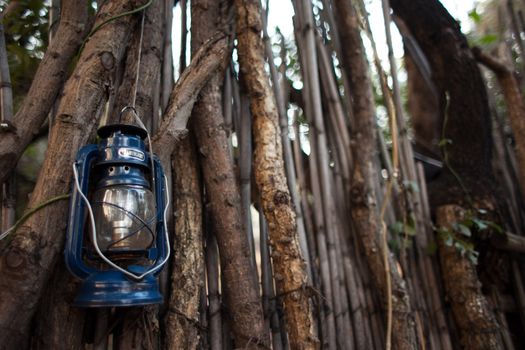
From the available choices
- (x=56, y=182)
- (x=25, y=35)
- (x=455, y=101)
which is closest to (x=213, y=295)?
(x=56, y=182)

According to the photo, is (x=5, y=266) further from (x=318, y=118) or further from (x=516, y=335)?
(x=516, y=335)

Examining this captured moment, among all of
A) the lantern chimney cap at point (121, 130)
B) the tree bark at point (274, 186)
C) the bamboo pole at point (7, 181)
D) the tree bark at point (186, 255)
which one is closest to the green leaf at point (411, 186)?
the tree bark at point (274, 186)

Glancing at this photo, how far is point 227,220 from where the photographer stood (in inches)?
48.2

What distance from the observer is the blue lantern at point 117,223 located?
2.70 feet

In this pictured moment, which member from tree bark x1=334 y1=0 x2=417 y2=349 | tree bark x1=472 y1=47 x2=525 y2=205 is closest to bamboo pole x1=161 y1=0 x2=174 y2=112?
tree bark x1=334 y1=0 x2=417 y2=349

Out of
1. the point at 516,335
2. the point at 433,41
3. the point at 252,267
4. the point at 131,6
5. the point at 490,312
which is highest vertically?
the point at 433,41

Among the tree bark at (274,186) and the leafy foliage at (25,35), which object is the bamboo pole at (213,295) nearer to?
the tree bark at (274,186)

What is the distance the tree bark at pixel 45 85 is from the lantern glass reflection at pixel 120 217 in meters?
0.36

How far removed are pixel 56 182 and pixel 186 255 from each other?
419 mm

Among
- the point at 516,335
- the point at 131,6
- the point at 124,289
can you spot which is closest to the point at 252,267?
the point at 124,289

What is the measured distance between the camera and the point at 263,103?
138cm

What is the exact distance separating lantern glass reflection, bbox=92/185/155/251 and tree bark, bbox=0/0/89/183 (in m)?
0.36

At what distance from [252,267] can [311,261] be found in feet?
0.92

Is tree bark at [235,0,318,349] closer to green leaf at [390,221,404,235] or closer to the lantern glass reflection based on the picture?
the lantern glass reflection
